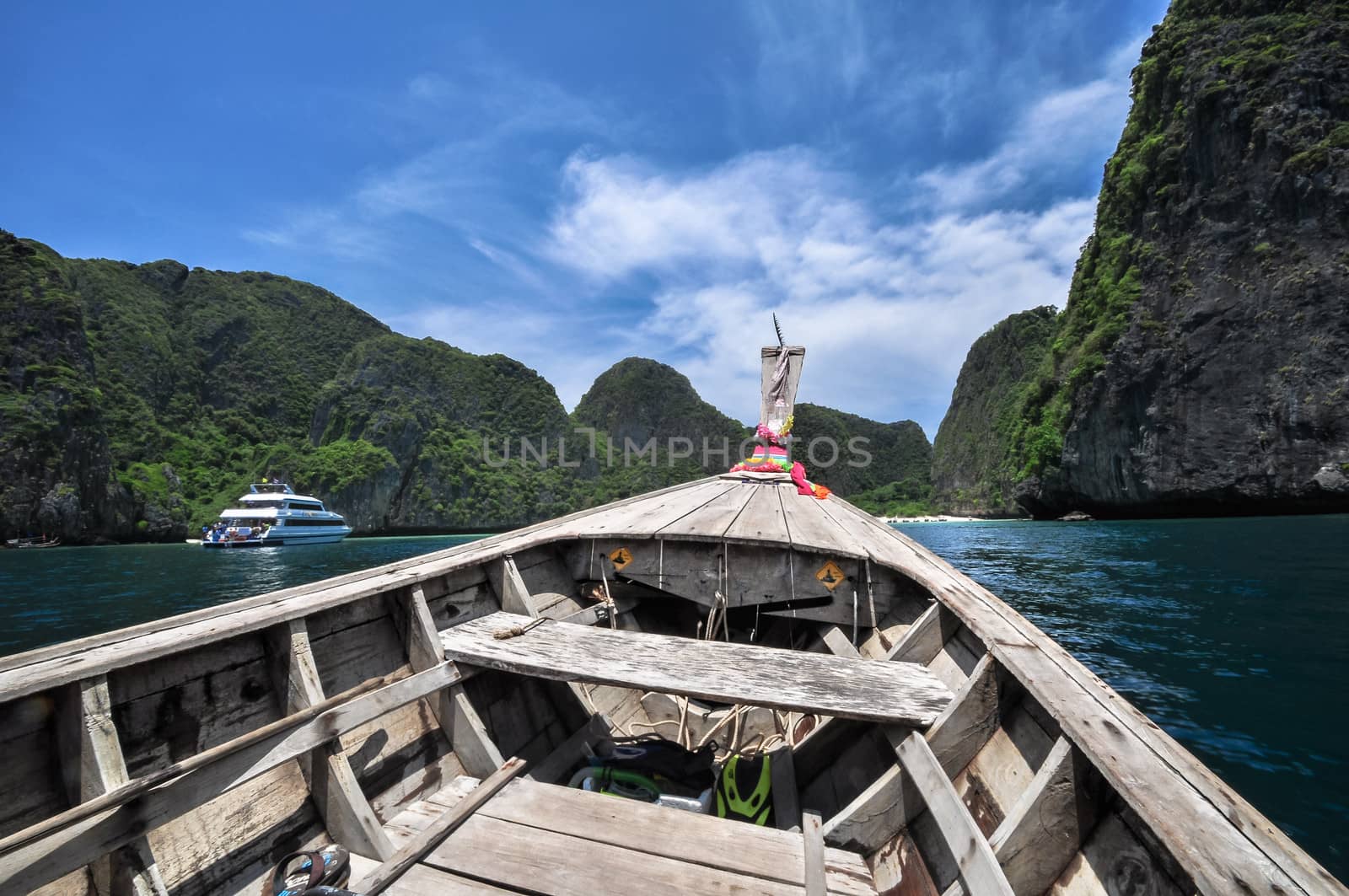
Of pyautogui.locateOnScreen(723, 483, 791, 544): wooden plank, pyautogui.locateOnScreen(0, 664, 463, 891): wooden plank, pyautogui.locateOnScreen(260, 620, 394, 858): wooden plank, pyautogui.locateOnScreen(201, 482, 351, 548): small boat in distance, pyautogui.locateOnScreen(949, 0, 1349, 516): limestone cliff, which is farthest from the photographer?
pyautogui.locateOnScreen(201, 482, 351, 548): small boat in distance

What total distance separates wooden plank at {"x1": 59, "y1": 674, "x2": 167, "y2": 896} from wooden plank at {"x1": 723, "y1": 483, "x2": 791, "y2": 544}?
269 cm

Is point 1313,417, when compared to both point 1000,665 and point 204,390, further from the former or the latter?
point 204,390

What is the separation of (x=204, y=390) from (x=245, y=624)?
98535 mm

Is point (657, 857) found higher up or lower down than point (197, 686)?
lower down

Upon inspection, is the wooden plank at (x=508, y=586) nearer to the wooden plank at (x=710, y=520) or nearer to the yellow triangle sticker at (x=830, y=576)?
the wooden plank at (x=710, y=520)

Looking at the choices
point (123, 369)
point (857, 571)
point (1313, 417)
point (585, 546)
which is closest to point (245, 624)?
point (585, 546)

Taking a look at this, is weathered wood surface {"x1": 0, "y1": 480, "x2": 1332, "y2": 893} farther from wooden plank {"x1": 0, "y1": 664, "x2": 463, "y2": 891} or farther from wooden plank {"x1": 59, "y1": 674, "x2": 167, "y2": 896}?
wooden plank {"x1": 0, "y1": 664, "x2": 463, "y2": 891}

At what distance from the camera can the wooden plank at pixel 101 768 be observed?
55.0 inches

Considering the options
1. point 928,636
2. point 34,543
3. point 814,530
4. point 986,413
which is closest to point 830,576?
point 814,530

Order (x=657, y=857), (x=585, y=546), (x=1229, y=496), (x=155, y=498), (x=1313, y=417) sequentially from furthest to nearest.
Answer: (x=155, y=498) < (x=1229, y=496) < (x=1313, y=417) < (x=585, y=546) < (x=657, y=857)

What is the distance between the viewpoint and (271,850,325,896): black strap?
5.02ft

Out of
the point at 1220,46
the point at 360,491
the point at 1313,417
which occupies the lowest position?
the point at 360,491

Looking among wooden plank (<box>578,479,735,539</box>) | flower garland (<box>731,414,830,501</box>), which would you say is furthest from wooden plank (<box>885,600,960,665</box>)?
flower garland (<box>731,414,830,501</box>)

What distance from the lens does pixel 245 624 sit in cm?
185
